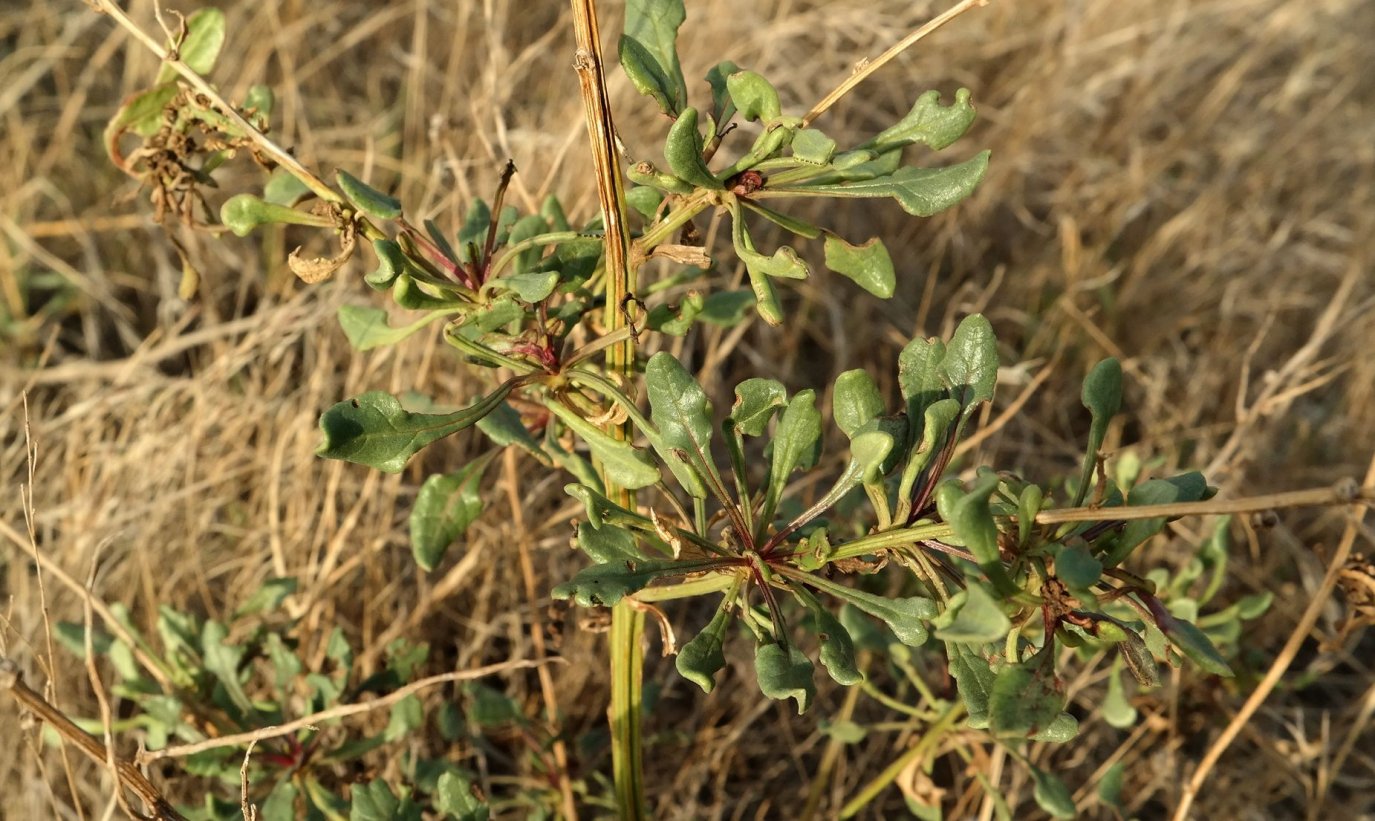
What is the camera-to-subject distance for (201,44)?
3.80 feet

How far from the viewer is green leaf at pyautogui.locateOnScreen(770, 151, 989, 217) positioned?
1001 millimetres

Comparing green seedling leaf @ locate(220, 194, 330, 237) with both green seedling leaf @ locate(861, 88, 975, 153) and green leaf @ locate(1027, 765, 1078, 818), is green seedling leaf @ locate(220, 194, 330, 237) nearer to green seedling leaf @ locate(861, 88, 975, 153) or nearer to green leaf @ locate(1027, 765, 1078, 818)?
green seedling leaf @ locate(861, 88, 975, 153)

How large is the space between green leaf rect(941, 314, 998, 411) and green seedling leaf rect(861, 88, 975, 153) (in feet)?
0.52

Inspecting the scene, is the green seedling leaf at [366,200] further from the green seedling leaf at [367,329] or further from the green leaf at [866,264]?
the green leaf at [866,264]

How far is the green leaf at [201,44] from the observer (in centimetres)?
115

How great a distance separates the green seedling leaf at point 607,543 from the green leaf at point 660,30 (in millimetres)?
382

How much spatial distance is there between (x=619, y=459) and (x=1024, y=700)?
0.39 m

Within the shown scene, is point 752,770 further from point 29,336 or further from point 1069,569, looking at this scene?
point 29,336

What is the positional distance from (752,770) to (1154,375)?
4.26 feet

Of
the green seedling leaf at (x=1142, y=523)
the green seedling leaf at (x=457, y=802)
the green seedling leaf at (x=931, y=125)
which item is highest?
the green seedling leaf at (x=931, y=125)

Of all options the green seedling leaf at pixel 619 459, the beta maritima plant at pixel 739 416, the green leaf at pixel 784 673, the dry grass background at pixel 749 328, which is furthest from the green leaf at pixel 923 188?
the dry grass background at pixel 749 328

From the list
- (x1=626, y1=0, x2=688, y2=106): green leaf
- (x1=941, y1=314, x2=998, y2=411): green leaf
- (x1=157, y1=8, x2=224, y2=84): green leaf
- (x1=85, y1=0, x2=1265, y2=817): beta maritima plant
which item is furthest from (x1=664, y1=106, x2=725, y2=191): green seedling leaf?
(x1=157, y1=8, x2=224, y2=84): green leaf

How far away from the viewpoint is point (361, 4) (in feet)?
10.8

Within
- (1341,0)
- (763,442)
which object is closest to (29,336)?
(763,442)
